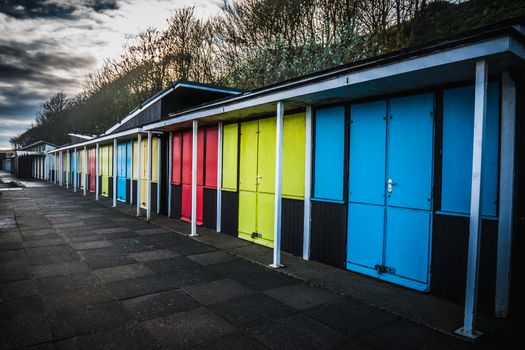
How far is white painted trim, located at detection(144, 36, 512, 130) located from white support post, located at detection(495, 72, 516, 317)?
826 millimetres

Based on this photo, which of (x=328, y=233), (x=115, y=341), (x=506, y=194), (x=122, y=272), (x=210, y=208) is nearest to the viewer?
(x=115, y=341)

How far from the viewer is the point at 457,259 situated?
420 cm

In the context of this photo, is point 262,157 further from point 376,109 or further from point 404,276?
point 404,276

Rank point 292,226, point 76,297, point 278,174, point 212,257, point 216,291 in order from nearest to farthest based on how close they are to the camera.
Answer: point 76,297, point 216,291, point 278,174, point 212,257, point 292,226

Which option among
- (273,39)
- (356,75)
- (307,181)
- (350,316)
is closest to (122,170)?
(273,39)

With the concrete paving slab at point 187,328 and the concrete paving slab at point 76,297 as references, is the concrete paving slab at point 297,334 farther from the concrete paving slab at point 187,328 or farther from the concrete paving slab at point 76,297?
the concrete paving slab at point 76,297

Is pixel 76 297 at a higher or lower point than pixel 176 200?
lower

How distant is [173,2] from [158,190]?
553 inches

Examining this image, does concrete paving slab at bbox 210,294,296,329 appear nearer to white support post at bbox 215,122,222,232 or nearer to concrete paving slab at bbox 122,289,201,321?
concrete paving slab at bbox 122,289,201,321

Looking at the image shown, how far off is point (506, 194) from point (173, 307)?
12.7 ft

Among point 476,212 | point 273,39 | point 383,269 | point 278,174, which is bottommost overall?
point 383,269

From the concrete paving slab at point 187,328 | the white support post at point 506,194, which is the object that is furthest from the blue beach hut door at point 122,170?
the white support post at point 506,194

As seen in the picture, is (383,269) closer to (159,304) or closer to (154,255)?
(159,304)

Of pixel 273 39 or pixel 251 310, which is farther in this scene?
pixel 273 39
